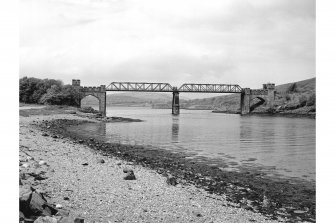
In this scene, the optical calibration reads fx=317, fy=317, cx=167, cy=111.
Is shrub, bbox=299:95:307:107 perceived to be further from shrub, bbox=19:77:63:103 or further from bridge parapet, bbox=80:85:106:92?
shrub, bbox=19:77:63:103

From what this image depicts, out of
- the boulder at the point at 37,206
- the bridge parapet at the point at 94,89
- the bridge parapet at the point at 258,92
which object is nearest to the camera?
the boulder at the point at 37,206

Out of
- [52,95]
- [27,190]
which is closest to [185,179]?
[27,190]

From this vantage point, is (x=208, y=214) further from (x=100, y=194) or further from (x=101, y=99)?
(x=101, y=99)

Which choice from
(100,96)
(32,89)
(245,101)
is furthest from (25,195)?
(245,101)

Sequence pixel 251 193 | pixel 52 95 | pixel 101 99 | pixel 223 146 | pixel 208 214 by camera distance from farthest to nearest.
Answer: pixel 101 99 < pixel 52 95 < pixel 223 146 < pixel 251 193 < pixel 208 214

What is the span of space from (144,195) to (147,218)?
190 centimetres

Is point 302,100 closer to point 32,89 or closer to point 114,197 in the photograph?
point 32,89

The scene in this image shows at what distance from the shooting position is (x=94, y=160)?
52.2 feet

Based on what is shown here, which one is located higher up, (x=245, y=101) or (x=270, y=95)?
(x=270, y=95)

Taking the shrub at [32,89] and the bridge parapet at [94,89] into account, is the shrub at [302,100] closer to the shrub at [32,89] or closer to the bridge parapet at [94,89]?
the bridge parapet at [94,89]

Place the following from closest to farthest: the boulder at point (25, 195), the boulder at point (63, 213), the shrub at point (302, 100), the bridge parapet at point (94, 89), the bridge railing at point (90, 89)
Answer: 1. the boulder at point (25, 195)
2. the boulder at point (63, 213)
3. the bridge railing at point (90, 89)
4. the bridge parapet at point (94, 89)
5. the shrub at point (302, 100)

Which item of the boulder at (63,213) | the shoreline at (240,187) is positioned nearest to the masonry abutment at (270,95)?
the shoreline at (240,187)

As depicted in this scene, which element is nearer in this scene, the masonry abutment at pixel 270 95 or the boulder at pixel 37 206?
the boulder at pixel 37 206

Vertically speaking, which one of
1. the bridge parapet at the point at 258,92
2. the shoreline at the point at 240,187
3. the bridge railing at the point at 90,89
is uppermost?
the bridge parapet at the point at 258,92
